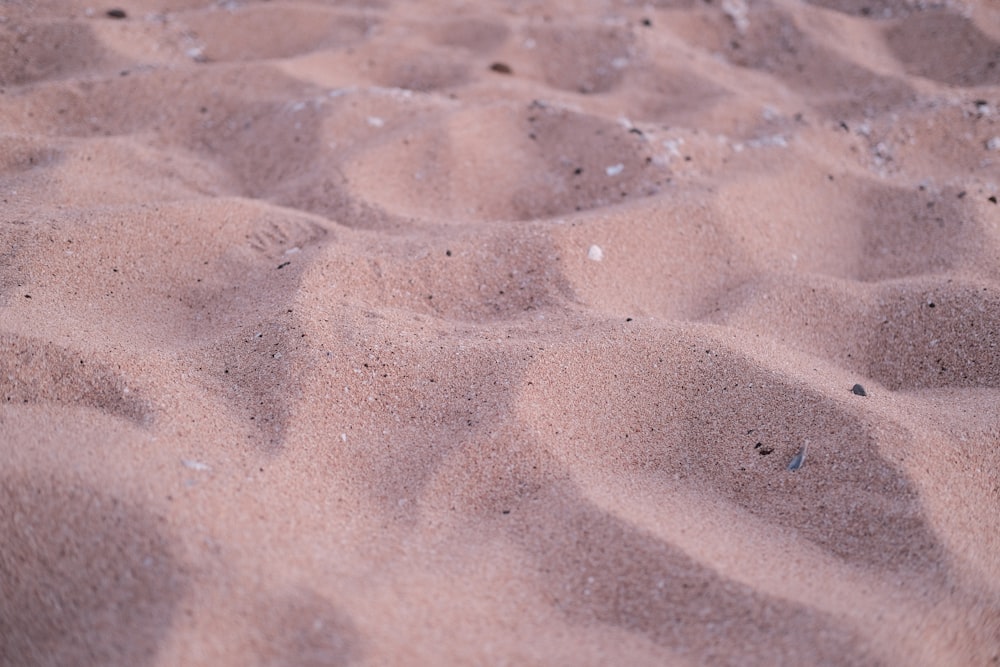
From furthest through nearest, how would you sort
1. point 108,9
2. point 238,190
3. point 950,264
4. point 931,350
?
point 108,9, point 238,190, point 950,264, point 931,350

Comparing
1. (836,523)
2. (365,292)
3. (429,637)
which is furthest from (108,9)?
(836,523)

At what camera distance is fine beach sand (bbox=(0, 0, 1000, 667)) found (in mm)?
1238

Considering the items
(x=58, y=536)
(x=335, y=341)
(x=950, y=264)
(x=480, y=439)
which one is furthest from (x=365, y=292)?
(x=950, y=264)

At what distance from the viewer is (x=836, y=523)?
1.44 m

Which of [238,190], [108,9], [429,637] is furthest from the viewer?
[108,9]

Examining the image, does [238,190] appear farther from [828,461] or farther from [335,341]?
[828,461]

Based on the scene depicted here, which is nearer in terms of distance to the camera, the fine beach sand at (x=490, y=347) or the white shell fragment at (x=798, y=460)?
the fine beach sand at (x=490, y=347)

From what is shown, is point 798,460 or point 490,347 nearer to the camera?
point 798,460

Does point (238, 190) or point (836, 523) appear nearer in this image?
point (836, 523)

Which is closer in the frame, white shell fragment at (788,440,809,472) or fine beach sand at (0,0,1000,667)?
fine beach sand at (0,0,1000,667)

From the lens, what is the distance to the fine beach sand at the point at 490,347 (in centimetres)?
124

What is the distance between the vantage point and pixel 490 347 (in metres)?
1.75

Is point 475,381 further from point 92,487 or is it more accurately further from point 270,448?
point 92,487

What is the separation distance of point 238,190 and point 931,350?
1.97 meters
